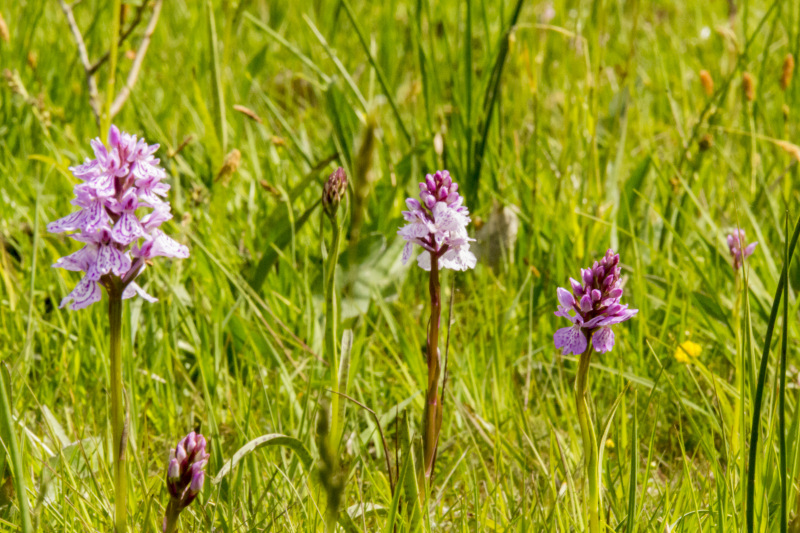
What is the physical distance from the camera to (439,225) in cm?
127

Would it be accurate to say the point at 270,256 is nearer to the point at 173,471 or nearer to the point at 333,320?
the point at 333,320

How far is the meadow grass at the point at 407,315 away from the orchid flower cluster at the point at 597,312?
10 centimetres

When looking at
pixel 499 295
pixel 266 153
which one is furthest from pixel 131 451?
pixel 266 153

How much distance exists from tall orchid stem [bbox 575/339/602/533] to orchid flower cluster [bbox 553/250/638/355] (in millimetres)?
18

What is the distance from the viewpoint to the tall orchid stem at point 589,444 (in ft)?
3.66

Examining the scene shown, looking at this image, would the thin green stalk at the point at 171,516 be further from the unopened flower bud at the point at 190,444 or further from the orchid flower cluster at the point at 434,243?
the orchid flower cluster at the point at 434,243

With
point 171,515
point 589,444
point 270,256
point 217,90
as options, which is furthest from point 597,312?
point 217,90

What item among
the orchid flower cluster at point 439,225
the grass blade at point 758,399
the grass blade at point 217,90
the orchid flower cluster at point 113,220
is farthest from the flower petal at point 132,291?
the grass blade at point 217,90

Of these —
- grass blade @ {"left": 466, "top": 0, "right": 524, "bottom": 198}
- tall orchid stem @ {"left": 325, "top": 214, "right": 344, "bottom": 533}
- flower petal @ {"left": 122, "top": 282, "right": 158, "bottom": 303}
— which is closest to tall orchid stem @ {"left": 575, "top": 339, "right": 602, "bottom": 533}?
tall orchid stem @ {"left": 325, "top": 214, "right": 344, "bottom": 533}

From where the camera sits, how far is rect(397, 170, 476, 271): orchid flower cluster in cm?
127

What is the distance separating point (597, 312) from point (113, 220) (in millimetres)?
706

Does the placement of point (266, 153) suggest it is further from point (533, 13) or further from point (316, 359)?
point (533, 13)

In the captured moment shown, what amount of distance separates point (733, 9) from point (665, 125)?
25.0 inches

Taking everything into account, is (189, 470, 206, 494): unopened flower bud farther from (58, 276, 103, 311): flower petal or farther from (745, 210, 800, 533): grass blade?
(745, 210, 800, 533): grass blade
